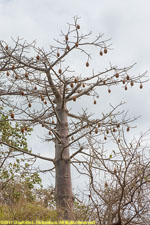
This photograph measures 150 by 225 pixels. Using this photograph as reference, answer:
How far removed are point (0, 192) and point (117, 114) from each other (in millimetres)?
4087

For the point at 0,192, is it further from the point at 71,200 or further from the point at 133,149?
the point at 133,149

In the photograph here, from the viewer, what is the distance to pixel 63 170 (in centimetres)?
832

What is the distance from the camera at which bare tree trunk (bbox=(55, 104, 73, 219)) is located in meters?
7.93

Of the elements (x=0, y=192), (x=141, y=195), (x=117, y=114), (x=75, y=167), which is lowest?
(x=141, y=195)

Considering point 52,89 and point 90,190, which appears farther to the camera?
point 52,89

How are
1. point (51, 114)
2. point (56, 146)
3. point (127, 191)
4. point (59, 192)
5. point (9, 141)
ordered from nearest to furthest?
point (127, 191) < point (59, 192) < point (56, 146) < point (51, 114) < point (9, 141)

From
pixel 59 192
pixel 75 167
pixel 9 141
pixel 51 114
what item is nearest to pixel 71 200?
pixel 59 192

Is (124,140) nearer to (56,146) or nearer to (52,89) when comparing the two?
(56,146)

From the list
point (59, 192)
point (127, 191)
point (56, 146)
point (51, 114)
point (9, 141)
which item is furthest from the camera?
point (9, 141)

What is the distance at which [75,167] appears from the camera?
9.32m

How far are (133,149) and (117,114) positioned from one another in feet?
12.7

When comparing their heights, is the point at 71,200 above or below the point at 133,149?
below

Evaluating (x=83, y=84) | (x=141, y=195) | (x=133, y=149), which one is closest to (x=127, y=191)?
(x=141, y=195)

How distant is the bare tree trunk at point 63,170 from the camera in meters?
7.93
